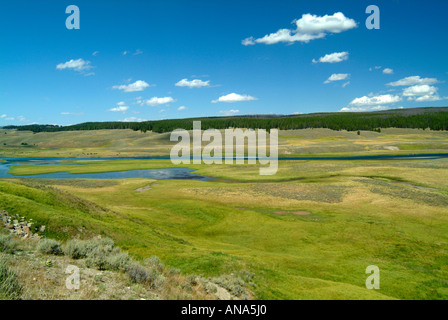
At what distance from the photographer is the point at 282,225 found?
106ft

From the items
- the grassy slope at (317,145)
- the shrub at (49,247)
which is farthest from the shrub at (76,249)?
the grassy slope at (317,145)

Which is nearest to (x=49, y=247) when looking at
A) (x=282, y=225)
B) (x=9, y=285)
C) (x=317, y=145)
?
(x=9, y=285)

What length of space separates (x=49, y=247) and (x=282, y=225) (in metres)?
25.1

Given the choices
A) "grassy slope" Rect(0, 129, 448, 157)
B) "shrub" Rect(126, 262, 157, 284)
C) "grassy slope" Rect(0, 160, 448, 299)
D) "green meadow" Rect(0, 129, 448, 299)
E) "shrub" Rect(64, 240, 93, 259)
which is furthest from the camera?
"grassy slope" Rect(0, 129, 448, 157)

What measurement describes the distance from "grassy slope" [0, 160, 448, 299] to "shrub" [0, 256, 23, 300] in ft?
25.3

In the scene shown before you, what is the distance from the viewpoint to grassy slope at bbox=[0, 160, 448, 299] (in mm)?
16188

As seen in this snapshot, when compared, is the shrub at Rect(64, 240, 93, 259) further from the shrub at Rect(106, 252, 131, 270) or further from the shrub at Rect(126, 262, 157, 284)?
the shrub at Rect(126, 262, 157, 284)

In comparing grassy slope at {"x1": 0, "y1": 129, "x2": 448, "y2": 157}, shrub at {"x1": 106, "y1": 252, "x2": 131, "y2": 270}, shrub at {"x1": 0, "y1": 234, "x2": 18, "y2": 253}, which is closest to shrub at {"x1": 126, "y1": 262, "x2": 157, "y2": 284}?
shrub at {"x1": 106, "y1": 252, "x2": 131, "y2": 270}

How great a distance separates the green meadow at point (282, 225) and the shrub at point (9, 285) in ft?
23.5

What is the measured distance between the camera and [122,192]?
174 ft

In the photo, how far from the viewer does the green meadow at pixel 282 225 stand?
1606 centimetres

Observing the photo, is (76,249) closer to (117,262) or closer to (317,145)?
(117,262)

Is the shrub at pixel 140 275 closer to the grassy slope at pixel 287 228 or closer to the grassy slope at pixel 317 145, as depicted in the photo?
the grassy slope at pixel 287 228
